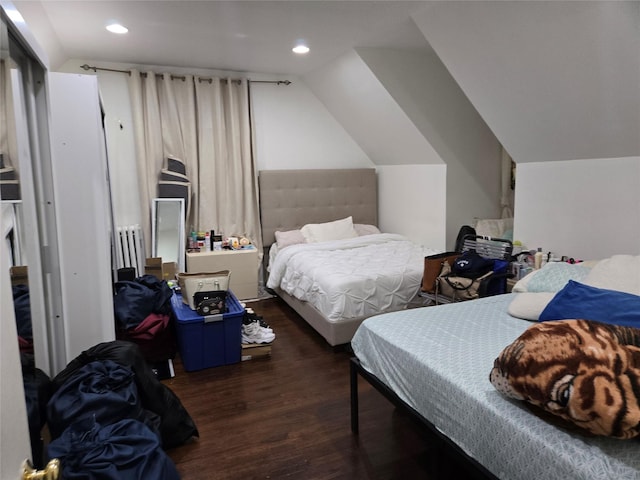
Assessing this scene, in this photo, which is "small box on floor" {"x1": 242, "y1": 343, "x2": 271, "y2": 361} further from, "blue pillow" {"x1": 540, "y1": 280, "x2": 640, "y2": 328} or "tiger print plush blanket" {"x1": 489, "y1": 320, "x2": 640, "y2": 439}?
"tiger print plush blanket" {"x1": 489, "y1": 320, "x2": 640, "y2": 439}

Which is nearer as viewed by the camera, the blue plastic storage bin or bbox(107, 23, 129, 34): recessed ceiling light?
the blue plastic storage bin

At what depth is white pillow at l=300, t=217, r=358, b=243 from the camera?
15.4ft

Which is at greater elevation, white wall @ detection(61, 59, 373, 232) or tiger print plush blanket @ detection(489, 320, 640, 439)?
white wall @ detection(61, 59, 373, 232)

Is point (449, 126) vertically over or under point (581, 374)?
over

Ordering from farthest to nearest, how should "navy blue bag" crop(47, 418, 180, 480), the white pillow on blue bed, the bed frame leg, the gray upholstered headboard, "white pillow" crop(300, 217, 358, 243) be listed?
1. the gray upholstered headboard
2. "white pillow" crop(300, 217, 358, 243)
3. the white pillow on blue bed
4. the bed frame leg
5. "navy blue bag" crop(47, 418, 180, 480)

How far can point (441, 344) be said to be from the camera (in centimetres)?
184

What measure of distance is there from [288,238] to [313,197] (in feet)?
2.11

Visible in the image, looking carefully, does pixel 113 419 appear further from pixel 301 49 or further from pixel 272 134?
pixel 272 134

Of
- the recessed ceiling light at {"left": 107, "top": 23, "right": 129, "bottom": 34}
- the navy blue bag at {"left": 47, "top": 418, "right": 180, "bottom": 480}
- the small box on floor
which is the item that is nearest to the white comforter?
the small box on floor

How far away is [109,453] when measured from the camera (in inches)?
63.0

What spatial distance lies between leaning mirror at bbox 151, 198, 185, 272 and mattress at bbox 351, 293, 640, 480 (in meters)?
2.69

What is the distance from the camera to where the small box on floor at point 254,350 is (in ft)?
10.4

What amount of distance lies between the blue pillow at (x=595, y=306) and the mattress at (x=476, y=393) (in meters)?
0.20

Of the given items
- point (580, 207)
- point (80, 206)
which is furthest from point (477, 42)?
point (80, 206)
